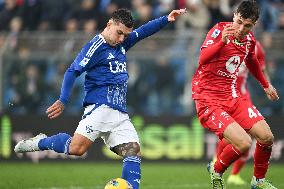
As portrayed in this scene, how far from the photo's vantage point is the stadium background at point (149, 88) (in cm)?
1681

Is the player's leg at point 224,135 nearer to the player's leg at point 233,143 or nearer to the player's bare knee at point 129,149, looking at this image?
the player's leg at point 233,143

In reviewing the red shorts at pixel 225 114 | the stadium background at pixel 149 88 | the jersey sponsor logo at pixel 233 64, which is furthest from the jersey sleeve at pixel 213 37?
the stadium background at pixel 149 88

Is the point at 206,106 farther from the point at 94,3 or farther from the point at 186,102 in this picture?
the point at 94,3

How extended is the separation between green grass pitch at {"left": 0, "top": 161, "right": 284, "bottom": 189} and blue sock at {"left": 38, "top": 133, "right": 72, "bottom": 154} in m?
1.57

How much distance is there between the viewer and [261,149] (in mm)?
10773

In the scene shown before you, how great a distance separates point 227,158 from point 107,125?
1.67 m

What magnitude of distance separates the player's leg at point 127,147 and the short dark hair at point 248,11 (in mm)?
1961

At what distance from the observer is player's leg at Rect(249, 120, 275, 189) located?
1059 cm

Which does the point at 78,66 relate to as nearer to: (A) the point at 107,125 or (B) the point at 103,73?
(B) the point at 103,73

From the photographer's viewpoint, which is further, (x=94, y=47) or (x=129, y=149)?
(x=94, y=47)

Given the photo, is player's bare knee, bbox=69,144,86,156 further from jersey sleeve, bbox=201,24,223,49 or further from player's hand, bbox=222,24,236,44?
player's hand, bbox=222,24,236,44

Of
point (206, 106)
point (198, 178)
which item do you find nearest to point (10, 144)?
point (198, 178)

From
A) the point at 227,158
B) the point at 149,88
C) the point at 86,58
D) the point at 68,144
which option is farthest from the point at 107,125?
the point at 149,88

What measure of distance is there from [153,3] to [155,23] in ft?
27.7
